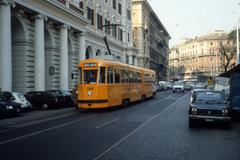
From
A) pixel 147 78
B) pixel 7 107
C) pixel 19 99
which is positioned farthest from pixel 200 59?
pixel 7 107

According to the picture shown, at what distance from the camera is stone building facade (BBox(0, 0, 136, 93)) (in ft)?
78.7

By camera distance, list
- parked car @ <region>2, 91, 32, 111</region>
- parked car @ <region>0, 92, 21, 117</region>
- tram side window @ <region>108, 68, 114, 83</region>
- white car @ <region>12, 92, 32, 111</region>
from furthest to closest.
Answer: tram side window @ <region>108, 68, 114, 83</region> → white car @ <region>12, 92, 32, 111</region> → parked car @ <region>2, 91, 32, 111</region> → parked car @ <region>0, 92, 21, 117</region>

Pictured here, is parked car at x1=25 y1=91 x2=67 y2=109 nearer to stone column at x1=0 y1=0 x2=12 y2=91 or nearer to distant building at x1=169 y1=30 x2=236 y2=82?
stone column at x1=0 y1=0 x2=12 y2=91

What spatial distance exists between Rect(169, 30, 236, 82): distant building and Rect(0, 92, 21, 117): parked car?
113173 mm

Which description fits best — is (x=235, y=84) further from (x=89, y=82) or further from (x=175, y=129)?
(x=89, y=82)

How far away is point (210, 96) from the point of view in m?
15.8

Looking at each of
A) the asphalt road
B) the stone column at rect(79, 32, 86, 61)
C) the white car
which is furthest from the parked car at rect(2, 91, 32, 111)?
the stone column at rect(79, 32, 86, 61)

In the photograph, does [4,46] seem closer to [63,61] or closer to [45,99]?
[45,99]

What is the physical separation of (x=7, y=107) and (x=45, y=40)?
15.3 metres

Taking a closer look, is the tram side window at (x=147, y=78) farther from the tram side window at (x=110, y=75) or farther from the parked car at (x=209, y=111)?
the parked car at (x=209, y=111)

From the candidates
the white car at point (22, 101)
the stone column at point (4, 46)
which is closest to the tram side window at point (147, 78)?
the white car at point (22, 101)

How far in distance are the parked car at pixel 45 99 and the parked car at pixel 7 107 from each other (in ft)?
17.0

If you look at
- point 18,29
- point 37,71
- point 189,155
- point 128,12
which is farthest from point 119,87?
point 128,12

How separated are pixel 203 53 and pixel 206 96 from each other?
12814cm
